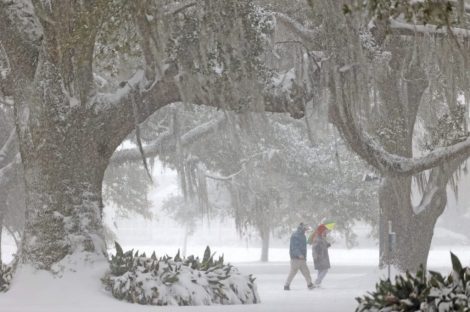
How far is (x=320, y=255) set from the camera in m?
21.1

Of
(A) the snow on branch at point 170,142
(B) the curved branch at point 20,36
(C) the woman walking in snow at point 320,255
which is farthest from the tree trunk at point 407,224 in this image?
(B) the curved branch at point 20,36

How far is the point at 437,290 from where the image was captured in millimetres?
8734

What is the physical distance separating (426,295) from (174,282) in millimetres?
5112

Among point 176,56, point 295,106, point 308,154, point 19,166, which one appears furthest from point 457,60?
point 308,154

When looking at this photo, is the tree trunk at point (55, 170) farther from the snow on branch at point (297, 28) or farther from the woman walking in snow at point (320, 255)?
the woman walking in snow at point (320, 255)

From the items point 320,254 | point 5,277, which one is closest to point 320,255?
point 320,254

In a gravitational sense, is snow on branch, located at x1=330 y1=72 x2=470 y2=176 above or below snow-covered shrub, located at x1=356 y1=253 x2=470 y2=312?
above

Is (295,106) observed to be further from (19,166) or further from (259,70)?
(19,166)

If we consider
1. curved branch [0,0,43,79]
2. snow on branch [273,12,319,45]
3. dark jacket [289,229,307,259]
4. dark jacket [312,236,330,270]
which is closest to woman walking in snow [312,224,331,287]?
dark jacket [312,236,330,270]

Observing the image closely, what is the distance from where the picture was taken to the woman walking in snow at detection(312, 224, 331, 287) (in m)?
20.7

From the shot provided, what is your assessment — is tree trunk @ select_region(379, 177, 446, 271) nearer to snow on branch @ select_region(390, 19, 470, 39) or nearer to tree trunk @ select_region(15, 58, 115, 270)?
snow on branch @ select_region(390, 19, 470, 39)

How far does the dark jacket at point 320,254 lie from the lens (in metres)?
20.8

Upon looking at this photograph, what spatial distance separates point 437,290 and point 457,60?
6.75 m

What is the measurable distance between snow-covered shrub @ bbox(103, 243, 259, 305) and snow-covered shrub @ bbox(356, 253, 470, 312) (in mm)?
3840
